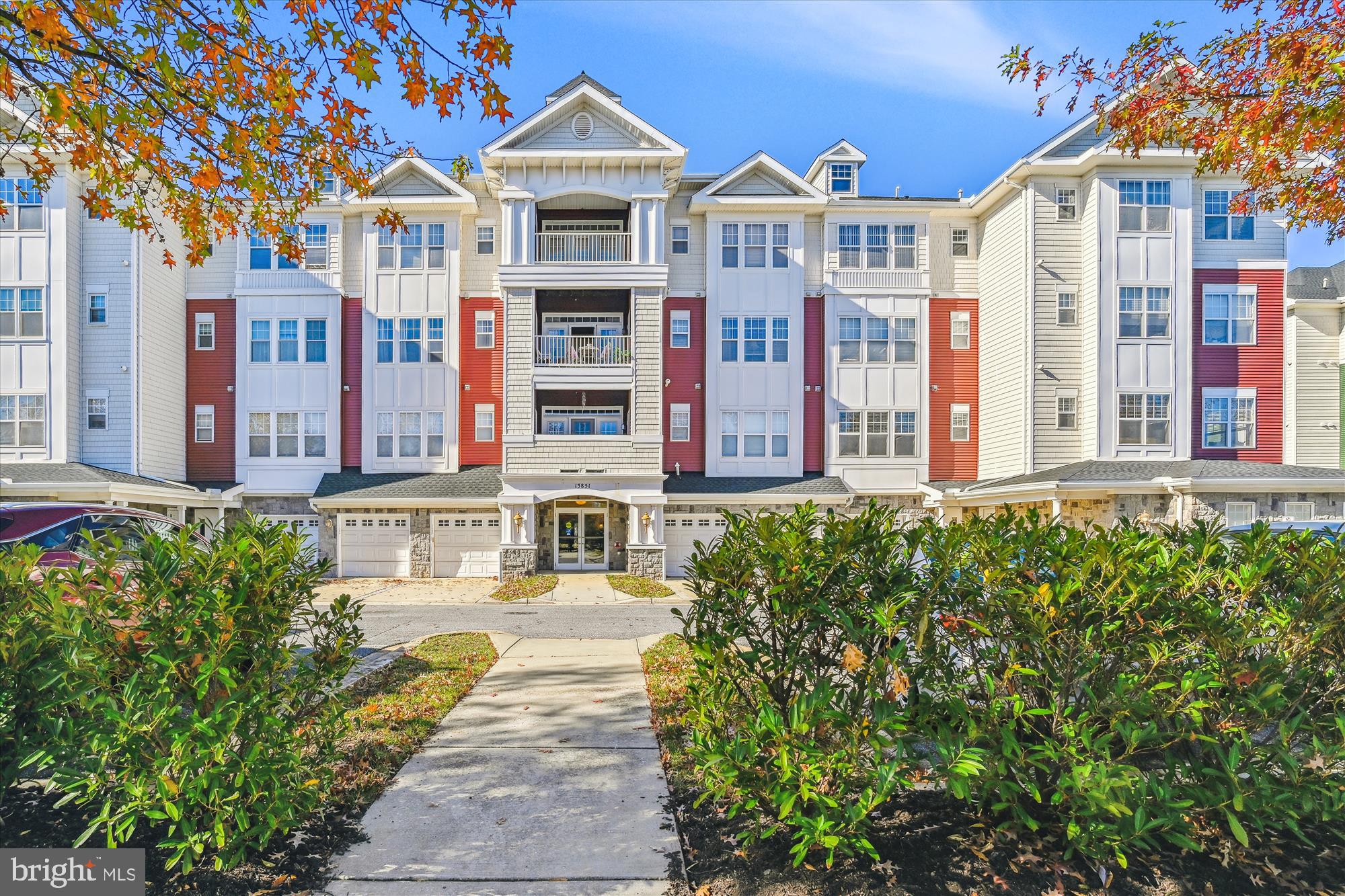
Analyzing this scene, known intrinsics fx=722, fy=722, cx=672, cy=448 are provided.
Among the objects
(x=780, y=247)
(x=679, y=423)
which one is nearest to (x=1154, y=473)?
(x=780, y=247)

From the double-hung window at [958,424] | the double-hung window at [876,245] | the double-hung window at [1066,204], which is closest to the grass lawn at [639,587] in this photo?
the double-hung window at [958,424]

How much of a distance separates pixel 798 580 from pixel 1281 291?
27.6 meters

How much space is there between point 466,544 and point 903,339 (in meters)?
16.6

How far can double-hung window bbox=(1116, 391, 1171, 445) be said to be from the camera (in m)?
22.9

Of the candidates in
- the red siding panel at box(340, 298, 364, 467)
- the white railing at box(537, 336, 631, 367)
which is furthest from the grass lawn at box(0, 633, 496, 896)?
the red siding panel at box(340, 298, 364, 467)

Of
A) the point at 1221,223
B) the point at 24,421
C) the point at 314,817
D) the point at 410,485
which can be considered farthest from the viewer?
the point at 410,485

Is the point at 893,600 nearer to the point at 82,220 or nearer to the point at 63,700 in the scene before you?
the point at 63,700

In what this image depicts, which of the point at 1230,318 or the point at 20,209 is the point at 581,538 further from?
the point at 1230,318

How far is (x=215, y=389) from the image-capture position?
25.4 metres

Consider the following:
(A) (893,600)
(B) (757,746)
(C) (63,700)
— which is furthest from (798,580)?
(C) (63,700)

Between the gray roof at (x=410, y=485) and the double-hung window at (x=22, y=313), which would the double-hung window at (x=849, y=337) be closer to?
the gray roof at (x=410, y=485)

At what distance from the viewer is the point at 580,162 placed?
23406 millimetres

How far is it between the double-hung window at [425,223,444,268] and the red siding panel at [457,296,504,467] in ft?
5.29

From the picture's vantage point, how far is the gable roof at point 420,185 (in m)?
24.3
